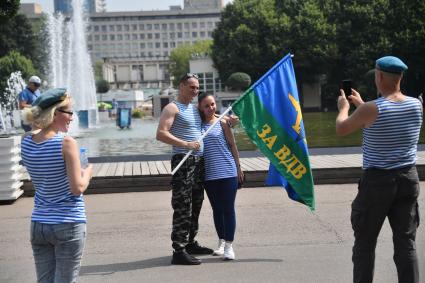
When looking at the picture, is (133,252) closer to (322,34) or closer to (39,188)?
(39,188)

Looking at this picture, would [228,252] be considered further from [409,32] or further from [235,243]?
[409,32]

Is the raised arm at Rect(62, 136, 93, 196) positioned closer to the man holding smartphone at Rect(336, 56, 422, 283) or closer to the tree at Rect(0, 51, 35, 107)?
the man holding smartphone at Rect(336, 56, 422, 283)

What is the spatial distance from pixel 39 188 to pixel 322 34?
6253 centimetres

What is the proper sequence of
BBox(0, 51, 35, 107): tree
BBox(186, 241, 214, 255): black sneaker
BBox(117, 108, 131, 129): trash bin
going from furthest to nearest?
BBox(0, 51, 35, 107): tree < BBox(117, 108, 131, 129): trash bin < BBox(186, 241, 214, 255): black sneaker

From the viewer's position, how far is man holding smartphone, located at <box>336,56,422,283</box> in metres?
4.64

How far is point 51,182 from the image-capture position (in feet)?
13.4

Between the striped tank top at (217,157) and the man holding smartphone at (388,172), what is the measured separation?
2008 millimetres

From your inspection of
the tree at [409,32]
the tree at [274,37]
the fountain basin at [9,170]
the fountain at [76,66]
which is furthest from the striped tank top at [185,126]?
the tree at [274,37]

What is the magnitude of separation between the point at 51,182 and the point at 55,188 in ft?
0.14

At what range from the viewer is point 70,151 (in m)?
3.98

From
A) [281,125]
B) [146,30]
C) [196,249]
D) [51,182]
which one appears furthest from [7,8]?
[146,30]

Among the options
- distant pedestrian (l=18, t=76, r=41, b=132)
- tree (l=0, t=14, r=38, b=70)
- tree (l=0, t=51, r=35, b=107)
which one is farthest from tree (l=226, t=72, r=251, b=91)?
distant pedestrian (l=18, t=76, r=41, b=132)

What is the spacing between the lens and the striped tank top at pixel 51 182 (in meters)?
4.03

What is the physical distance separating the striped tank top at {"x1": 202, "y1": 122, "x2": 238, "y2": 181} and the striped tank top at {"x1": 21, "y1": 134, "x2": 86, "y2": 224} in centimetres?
Answer: 255
